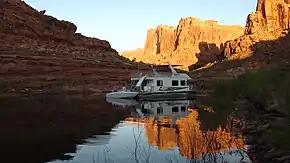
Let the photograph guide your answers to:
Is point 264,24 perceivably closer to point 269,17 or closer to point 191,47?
point 269,17

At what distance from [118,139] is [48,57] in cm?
5954

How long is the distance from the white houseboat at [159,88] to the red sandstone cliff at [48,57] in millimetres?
13881

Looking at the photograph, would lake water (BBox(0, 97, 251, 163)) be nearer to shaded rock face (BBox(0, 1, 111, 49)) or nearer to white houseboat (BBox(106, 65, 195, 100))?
white houseboat (BBox(106, 65, 195, 100))

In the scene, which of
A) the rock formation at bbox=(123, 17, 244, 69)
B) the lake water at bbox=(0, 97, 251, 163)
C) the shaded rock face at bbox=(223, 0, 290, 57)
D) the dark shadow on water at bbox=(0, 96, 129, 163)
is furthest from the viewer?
the rock formation at bbox=(123, 17, 244, 69)

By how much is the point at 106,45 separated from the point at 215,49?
72993mm

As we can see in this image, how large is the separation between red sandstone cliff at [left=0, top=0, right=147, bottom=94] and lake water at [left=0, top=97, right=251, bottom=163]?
3129 centimetres

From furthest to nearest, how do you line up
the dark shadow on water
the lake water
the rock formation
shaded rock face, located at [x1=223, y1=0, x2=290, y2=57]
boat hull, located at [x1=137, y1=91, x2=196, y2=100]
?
the rock formation < shaded rock face, located at [x1=223, y1=0, x2=290, y2=57] < boat hull, located at [x1=137, y1=91, x2=196, y2=100] < the dark shadow on water < the lake water

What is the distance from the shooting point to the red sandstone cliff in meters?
60.1

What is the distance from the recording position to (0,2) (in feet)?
294

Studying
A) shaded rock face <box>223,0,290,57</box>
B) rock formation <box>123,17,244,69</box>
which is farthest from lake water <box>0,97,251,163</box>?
rock formation <box>123,17,244,69</box>

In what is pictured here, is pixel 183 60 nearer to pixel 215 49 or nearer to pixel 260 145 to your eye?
pixel 215 49

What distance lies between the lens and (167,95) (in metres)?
44.9

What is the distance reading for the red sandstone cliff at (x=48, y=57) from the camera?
60062 millimetres

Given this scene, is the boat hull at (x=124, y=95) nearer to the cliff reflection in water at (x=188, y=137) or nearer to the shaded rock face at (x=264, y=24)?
the cliff reflection in water at (x=188, y=137)
